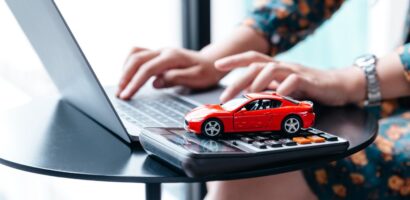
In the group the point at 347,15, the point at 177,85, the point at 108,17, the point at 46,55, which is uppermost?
the point at 46,55

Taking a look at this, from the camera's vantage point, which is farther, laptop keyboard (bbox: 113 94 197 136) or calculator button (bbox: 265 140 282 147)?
laptop keyboard (bbox: 113 94 197 136)

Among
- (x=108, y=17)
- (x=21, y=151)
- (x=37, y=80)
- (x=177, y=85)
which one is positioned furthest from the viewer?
(x=108, y=17)

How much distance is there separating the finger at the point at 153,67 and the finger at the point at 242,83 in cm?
16

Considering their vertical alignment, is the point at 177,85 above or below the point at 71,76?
below

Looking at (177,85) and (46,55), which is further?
(177,85)

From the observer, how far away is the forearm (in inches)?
38.4

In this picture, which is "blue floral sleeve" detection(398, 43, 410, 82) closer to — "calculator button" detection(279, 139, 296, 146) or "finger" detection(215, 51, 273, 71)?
"finger" detection(215, 51, 273, 71)

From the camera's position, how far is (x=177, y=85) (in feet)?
3.42

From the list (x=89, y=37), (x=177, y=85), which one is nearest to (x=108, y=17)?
(x=89, y=37)

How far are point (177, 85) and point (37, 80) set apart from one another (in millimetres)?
617

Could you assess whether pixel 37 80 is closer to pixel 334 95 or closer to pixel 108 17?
pixel 108 17

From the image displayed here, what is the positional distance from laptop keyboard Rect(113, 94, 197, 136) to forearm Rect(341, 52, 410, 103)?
263mm

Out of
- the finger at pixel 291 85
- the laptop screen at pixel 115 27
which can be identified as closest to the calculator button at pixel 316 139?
the finger at pixel 291 85

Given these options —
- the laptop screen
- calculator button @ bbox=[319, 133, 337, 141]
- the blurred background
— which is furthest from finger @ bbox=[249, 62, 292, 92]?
the laptop screen
